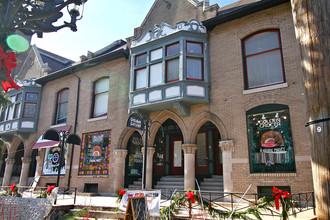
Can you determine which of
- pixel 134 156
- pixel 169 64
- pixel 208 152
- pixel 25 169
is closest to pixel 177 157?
pixel 208 152

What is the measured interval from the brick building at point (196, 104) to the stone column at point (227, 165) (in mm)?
44

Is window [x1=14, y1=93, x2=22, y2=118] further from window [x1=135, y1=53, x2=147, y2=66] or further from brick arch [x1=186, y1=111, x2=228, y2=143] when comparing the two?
brick arch [x1=186, y1=111, x2=228, y2=143]

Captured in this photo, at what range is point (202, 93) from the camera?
43.7ft

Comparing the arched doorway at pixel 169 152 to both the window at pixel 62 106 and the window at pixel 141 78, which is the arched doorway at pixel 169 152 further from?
the window at pixel 62 106

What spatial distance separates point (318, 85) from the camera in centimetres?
236

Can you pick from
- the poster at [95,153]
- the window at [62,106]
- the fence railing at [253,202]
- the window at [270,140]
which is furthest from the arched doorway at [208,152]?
the window at [62,106]

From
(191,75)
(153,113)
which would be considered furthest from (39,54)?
(191,75)

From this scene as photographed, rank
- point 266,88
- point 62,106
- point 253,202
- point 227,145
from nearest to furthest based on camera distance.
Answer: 1. point 253,202
2. point 266,88
3. point 227,145
4. point 62,106

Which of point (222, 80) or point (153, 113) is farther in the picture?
point (153, 113)

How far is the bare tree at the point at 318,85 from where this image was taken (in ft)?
7.50

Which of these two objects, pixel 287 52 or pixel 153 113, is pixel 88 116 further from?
pixel 287 52

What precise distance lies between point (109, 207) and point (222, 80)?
7.75m

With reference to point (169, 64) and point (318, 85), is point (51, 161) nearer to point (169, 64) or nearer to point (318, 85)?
point (169, 64)

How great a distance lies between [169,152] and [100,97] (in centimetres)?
597
